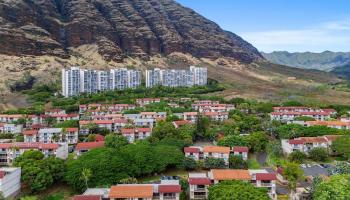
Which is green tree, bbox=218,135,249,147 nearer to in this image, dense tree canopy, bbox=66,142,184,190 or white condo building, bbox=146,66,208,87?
dense tree canopy, bbox=66,142,184,190

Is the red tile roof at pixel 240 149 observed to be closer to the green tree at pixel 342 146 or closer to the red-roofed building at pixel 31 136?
the green tree at pixel 342 146

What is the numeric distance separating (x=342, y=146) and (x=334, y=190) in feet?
69.1

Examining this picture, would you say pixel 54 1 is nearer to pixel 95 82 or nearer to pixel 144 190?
pixel 95 82

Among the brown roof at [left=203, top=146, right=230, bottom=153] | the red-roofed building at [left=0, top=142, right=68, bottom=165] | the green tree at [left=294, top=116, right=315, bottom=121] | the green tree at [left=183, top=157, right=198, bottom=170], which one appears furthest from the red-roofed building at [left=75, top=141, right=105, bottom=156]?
the green tree at [left=294, top=116, right=315, bottom=121]

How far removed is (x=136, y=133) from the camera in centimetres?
5828

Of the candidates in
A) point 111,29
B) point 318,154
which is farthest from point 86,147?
point 111,29

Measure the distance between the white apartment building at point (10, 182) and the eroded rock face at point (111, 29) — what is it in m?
81.5

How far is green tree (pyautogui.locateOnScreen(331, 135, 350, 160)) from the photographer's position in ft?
163

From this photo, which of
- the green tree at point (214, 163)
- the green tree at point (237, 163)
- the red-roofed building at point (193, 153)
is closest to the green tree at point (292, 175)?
the green tree at point (237, 163)

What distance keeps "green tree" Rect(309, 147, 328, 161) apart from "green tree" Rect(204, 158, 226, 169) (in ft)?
41.3

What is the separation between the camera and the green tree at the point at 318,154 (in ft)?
164

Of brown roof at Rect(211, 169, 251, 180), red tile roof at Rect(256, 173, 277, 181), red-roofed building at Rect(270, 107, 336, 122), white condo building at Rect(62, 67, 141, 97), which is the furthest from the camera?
white condo building at Rect(62, 67, 141, 97)

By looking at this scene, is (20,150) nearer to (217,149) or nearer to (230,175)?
(217,149)

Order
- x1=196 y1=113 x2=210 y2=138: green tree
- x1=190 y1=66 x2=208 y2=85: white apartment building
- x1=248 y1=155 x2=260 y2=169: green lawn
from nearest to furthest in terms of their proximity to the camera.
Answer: x1=248 y1=155 x2=260 y2=169: green lawn, x1=196 y1=113 x2=210 y2=138: green tree, x1=190 y1=66 x2=208 y2=85: white apartment building
